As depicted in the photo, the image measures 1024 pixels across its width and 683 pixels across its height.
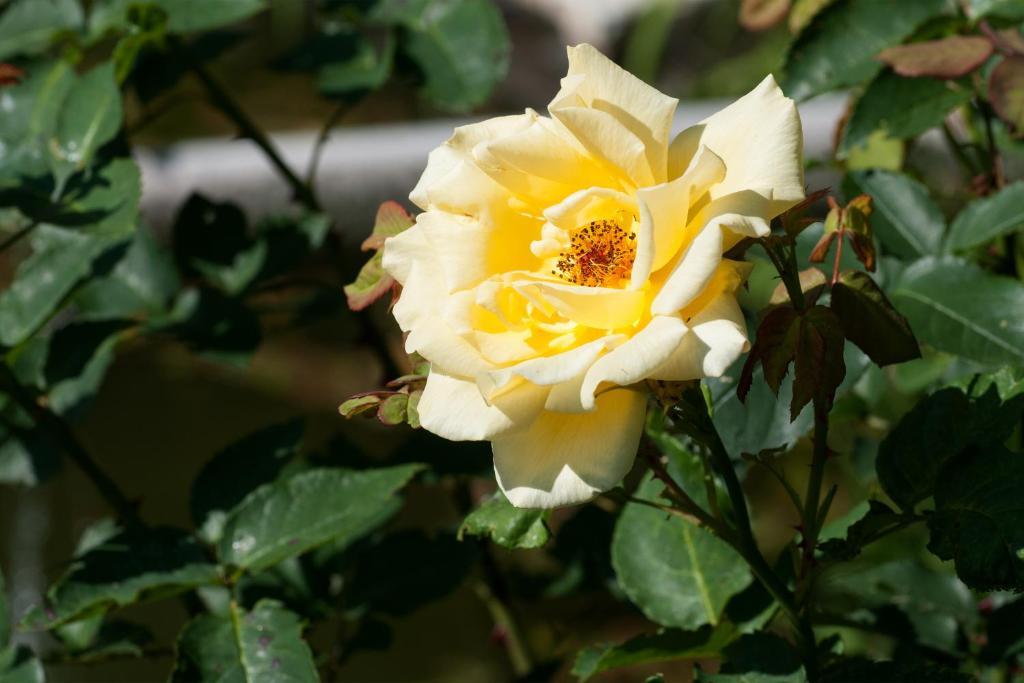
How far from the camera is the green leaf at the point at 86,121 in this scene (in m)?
1.03

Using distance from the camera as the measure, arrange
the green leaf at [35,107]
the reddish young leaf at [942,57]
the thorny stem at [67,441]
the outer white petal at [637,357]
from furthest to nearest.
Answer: the green leaf at [35,107], the thorny stem at [67,441], the reddish young leaf at [942,57], the outer white petal at [637,357]

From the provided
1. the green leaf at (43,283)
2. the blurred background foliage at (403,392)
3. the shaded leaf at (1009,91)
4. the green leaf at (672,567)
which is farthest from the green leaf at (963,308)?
the green leaf at (43,283)

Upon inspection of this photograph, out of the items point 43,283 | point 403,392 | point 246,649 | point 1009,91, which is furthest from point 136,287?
point 1009,91

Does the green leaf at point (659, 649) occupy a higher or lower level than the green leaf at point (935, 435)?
lower

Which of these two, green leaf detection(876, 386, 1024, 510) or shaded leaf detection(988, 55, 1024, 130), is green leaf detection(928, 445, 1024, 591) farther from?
shaded leaf detection(988, 55, 1024, 130)

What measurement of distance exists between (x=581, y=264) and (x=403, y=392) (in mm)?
130

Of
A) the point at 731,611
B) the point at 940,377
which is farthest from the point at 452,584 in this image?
the point at 940,377

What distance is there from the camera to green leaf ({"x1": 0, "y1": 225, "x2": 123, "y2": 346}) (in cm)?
101

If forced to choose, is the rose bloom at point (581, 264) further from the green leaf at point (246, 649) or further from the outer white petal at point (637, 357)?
the green leaf at point (246, 649)

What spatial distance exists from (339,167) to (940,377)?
4.66 feet

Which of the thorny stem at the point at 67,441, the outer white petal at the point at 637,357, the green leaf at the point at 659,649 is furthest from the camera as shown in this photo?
the thorny stem at the point at 67,441

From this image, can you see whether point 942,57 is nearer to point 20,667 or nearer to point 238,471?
point 238,471

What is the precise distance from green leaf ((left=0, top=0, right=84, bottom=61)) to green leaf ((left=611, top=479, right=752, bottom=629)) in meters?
0.78

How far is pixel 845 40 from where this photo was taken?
1.01 metres
